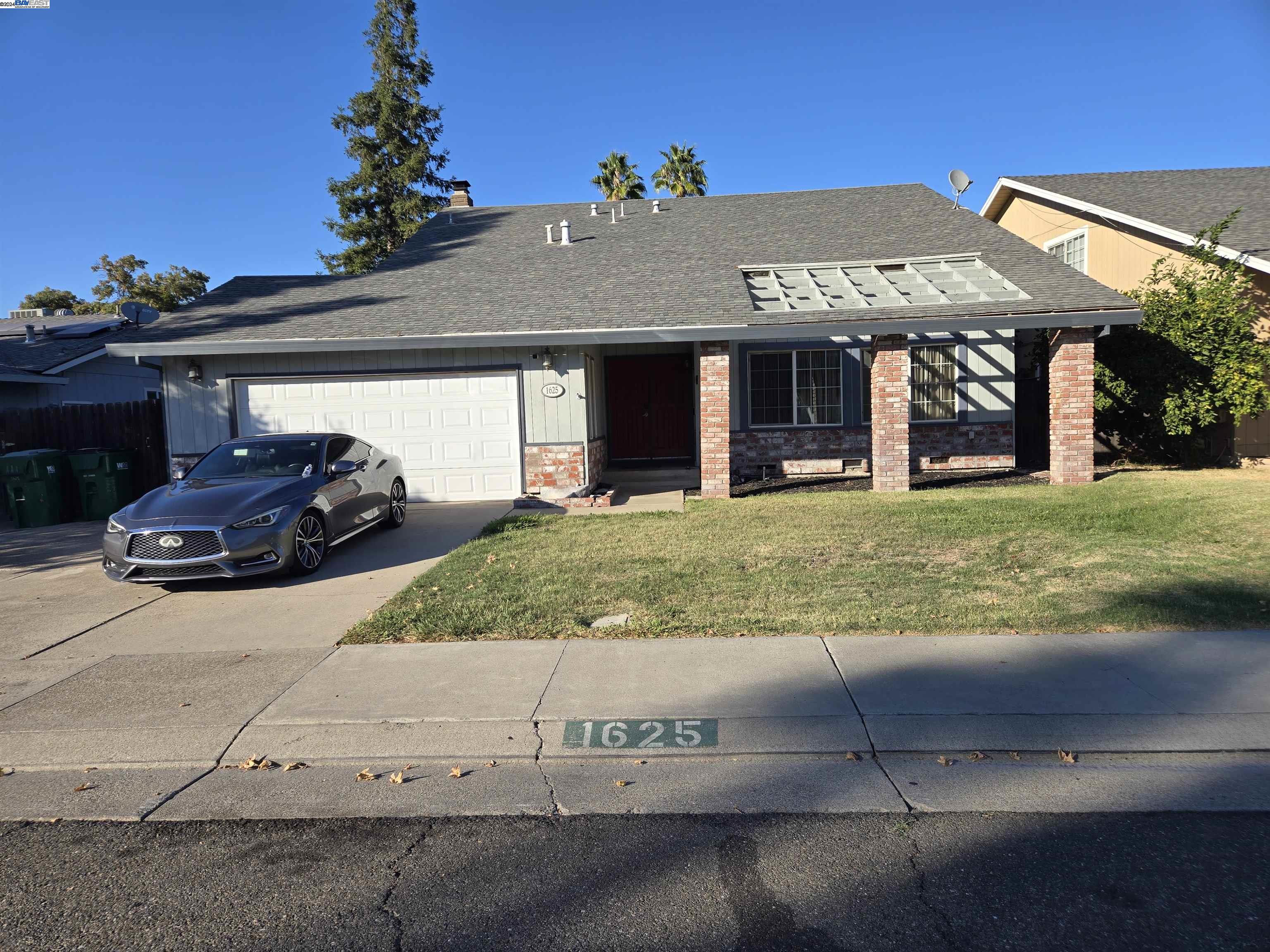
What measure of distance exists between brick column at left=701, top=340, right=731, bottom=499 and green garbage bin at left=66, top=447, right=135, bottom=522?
375 inches

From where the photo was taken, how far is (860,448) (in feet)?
53.1

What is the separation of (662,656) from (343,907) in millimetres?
2913

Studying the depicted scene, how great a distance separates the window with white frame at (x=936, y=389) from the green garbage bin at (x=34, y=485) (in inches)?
589

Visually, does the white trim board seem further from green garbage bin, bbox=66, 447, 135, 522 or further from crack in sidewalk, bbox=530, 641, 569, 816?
green garbage bin, bbox=66, 447, 135, 522

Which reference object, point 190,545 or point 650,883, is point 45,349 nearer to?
point 190,545

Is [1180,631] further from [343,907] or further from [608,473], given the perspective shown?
[608,473]

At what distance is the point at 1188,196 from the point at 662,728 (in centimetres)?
1820

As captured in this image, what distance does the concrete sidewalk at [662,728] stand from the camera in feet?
12.9

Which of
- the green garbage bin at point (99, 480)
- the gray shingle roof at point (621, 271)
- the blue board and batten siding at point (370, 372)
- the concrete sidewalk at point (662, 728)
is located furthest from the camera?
the blue board and batten siding at point (370, 372)

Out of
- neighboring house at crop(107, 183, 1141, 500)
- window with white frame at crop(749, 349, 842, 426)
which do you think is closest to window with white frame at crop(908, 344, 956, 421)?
neighboring house at crop(107, 183, 1141, 500)

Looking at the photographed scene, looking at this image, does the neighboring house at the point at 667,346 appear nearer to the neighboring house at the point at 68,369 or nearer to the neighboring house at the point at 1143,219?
the neighboring house at the point at 1143,219

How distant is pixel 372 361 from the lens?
1363 centimetres

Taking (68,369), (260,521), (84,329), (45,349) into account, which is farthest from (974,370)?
(84,329)

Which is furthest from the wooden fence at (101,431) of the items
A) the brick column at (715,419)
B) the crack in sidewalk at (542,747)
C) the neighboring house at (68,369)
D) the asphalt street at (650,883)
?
the asphalt street at (650,883)
